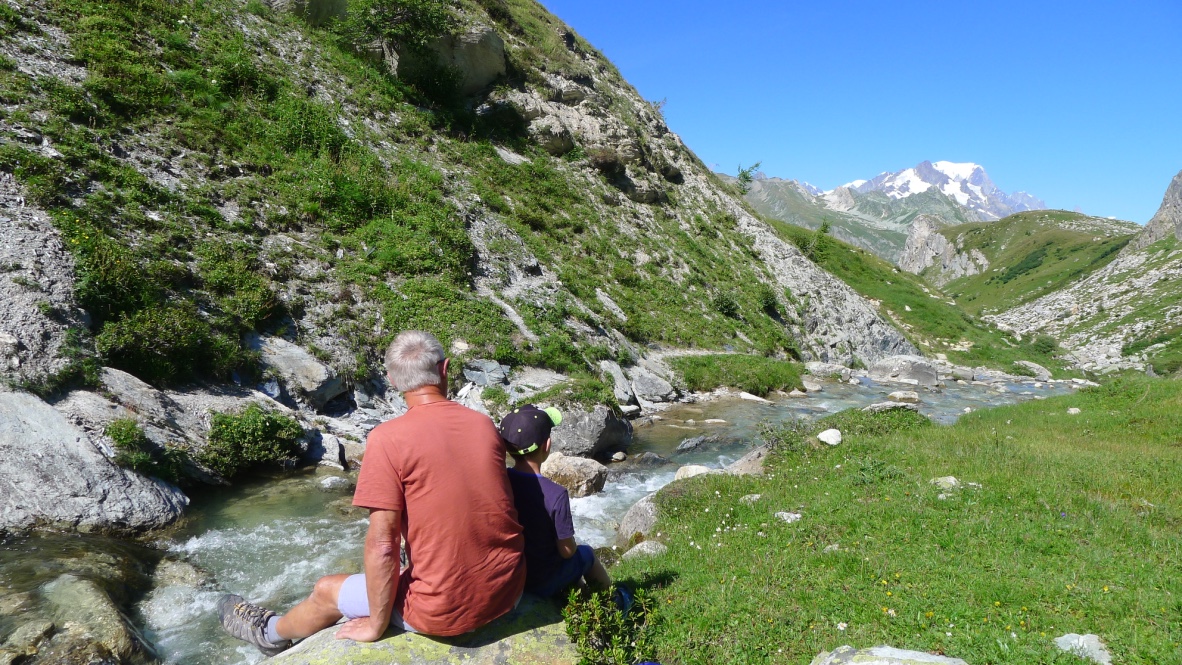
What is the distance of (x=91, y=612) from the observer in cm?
599

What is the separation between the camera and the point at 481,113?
36.0 m

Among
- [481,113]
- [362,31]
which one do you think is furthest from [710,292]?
[362,31]

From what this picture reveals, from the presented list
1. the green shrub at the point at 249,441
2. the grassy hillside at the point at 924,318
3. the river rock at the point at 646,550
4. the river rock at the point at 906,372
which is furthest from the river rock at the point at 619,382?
the grassy hillside at the point at 924,318

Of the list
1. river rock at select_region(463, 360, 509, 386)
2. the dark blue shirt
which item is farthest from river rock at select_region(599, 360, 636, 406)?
the dark blue shirt

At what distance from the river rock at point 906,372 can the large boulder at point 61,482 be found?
123ft

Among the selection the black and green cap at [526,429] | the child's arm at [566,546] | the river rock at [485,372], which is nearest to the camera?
the child's arm at [566,546]

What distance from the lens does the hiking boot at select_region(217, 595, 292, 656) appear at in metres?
5.71

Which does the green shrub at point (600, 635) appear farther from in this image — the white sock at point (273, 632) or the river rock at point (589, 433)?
the river rock at point (589, 433)

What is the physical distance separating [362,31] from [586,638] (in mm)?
36357

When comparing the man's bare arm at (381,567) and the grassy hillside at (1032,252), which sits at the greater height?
the grassy hillside at (1032,252)

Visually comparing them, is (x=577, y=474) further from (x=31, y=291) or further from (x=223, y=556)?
(x=31, y=291)

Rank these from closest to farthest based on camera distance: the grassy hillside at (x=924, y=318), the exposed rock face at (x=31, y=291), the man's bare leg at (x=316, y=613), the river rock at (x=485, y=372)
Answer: the man's bare leg at (x=316, y=613) → the exposed rock face at (x=31, y=291) → the river rock at (x=485, y=372) → the grassy hillside at (x=924, y=318)

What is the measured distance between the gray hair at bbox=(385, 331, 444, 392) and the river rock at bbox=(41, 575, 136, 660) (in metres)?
4.57

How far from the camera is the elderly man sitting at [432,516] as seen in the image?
4.09 meters
